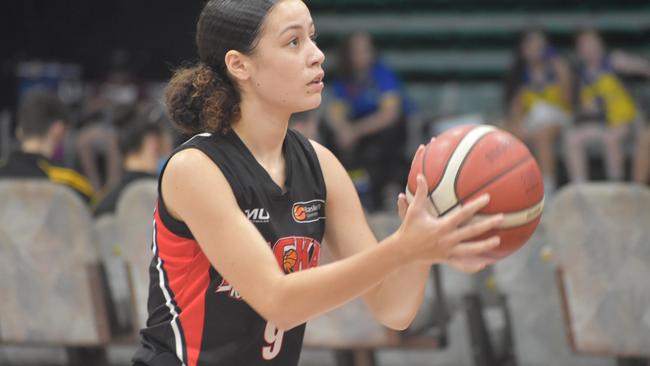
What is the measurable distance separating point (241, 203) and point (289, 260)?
206mm

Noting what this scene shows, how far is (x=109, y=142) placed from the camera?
10.1 meters

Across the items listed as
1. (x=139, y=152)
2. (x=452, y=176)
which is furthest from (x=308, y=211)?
(x=139, y=152)

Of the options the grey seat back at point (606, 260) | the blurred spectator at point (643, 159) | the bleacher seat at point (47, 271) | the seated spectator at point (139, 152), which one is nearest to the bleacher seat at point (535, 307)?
the grey seat back at point (606, 260)

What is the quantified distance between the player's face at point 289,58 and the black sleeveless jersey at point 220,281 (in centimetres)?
20

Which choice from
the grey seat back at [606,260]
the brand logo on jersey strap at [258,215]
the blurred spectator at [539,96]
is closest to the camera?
the brand logo on jersey strap at [258,215]

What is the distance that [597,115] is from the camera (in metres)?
8.54

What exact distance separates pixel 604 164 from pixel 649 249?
13.3ft

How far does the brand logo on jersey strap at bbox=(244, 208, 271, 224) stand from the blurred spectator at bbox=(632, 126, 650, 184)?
6.18 meters

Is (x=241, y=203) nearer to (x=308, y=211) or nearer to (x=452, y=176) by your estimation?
(x=308, y=211)

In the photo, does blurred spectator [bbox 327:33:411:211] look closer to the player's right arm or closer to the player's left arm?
the player's left arm

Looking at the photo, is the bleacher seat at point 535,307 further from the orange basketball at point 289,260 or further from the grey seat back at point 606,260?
the orange basketball at point 289,260

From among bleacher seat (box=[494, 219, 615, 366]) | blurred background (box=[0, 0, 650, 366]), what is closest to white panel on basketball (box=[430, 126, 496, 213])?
blurred background (box=[0, 0, 650, 366])

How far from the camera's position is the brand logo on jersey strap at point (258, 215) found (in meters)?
2.63

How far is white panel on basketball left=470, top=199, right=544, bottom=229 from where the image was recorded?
2.28 meters
